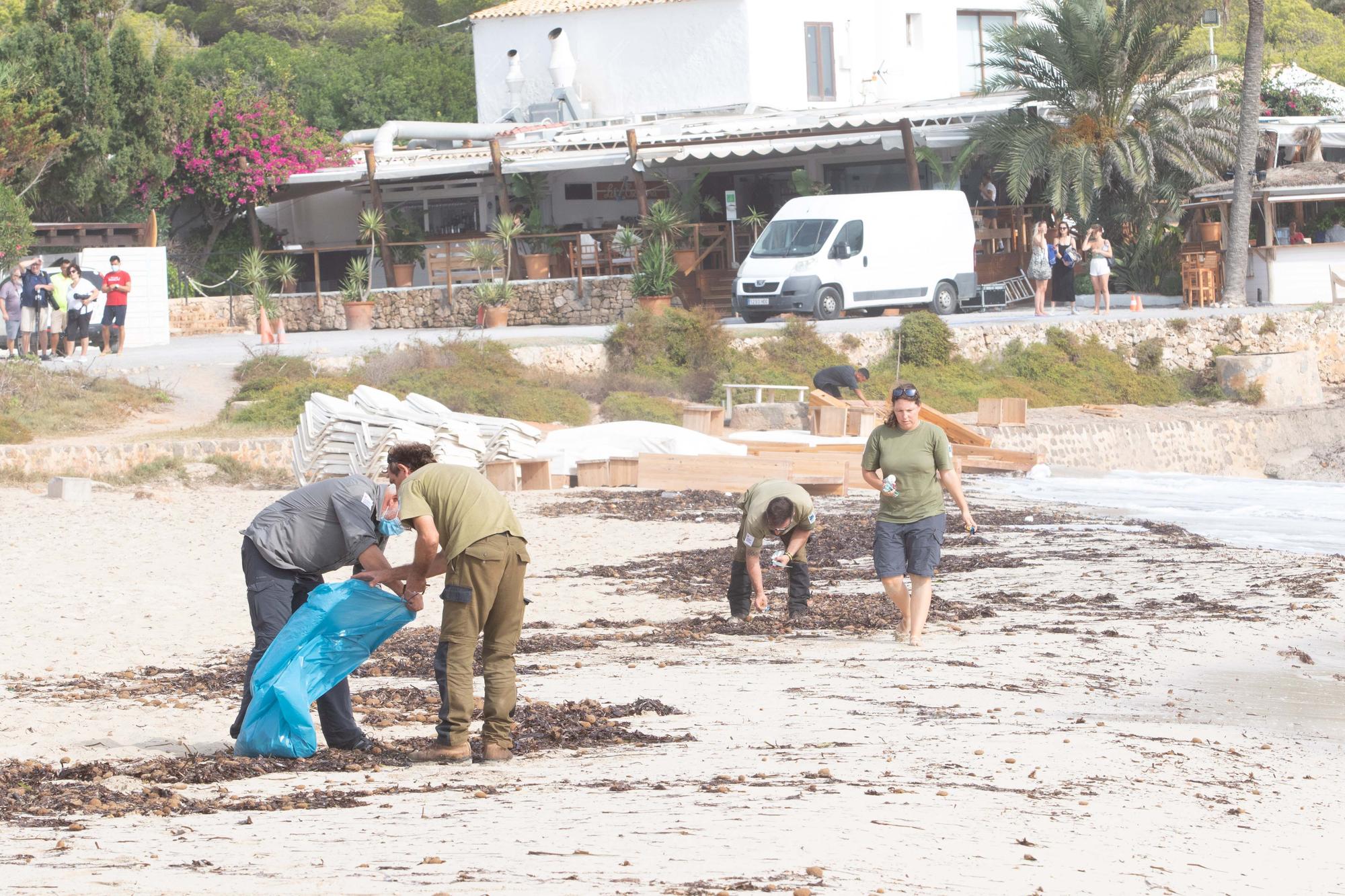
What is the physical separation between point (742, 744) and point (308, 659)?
1.79m

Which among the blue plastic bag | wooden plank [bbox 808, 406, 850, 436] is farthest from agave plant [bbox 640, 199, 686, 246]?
the blue plastic bag

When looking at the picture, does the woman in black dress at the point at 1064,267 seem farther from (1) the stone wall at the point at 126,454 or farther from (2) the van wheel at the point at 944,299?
(1) the stone wall at the point at 126,454

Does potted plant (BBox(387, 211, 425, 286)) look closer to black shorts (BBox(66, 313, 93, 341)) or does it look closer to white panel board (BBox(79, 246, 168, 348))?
white panel board (BBox(79, 246, 168, 348))

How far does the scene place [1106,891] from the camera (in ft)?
15.5

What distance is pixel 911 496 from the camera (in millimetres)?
9312

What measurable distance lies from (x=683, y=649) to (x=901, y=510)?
58.3 inches

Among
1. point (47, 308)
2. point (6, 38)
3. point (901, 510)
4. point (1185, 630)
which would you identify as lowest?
point (1185, 630)

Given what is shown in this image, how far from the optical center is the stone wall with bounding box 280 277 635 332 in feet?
105

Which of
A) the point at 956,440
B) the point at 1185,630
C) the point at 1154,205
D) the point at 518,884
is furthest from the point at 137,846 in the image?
the point at 1154,205

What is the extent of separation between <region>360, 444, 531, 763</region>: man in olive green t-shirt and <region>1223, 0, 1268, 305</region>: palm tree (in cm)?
2618

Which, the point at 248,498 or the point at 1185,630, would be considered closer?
the point at 1185,630

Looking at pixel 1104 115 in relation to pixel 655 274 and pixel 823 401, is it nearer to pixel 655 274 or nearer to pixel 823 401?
pixel 655 274

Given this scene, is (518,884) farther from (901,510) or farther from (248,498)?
(248,498)

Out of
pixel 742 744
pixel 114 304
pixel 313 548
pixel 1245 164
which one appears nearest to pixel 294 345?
pixel 114 304
